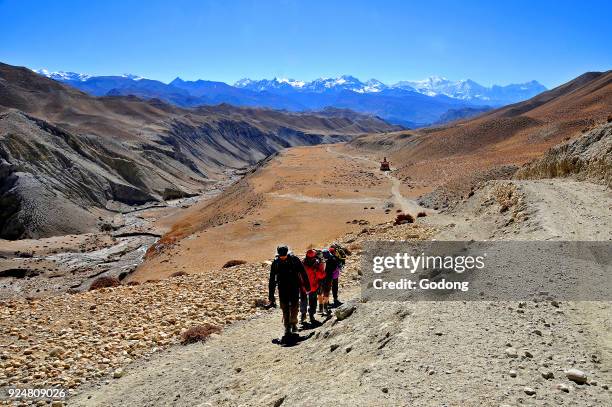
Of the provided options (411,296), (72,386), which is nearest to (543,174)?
(411,296)

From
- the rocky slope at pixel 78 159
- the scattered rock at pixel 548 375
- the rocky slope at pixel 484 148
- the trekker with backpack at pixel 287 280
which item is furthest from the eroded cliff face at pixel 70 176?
the scattered rock at pixel 548 375

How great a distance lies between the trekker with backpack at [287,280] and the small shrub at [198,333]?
259 centimetres

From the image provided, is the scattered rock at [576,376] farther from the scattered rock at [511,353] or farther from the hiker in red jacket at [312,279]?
the hiker in red jacket at [312,279]

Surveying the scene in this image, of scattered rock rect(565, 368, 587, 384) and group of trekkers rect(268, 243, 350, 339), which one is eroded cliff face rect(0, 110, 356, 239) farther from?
scattered rock rect(565, 368, 587, 384)

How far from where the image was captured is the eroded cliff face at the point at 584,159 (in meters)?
20.4

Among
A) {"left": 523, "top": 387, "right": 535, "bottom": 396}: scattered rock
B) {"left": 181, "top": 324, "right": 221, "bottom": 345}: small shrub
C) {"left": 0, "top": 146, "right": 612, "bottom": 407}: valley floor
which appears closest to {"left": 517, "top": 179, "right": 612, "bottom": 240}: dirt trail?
{"left": 0, "top": 146, "right": 612, "bottom": 407}: valley floor

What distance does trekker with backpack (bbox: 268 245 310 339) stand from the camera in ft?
34.4

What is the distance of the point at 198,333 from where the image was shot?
1213cm

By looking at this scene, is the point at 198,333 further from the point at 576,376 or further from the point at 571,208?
the point at 571,208

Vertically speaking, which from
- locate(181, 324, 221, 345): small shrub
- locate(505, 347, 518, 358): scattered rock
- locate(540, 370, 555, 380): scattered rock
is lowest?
locate(181, 324, 221, 345): small shrub

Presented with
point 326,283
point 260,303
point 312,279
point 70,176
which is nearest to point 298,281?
point 312,279

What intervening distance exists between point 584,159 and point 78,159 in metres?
69.7

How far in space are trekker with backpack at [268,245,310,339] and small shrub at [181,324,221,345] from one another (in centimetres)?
259

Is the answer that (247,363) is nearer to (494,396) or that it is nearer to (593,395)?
(494,396)
